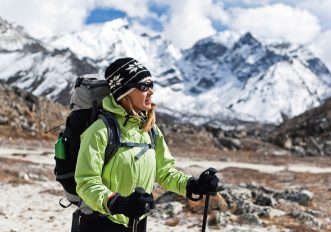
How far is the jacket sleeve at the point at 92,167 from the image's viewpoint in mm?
4906

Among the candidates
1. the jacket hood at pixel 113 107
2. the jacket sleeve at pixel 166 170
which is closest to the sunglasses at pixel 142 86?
the jacket hood at pixel 113 107

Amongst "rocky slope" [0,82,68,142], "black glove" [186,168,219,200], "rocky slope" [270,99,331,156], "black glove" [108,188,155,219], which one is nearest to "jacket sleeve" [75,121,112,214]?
"black glove" [108,188,155,219]

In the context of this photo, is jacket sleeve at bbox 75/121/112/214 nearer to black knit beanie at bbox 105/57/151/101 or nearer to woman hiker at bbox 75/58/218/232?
woman hiker at bbox 75/58/218/232

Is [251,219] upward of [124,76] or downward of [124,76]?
downward

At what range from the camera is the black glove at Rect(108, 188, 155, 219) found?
182 inches

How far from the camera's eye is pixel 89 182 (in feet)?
16.3

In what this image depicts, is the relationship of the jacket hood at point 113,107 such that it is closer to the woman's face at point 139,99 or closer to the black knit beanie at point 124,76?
the black knit beanie at point 124,76

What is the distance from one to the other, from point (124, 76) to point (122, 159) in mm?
884

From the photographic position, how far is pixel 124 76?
5418 millimetres

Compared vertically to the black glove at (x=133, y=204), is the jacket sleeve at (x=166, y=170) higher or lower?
higher

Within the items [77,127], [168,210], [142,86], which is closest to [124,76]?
[142,86]

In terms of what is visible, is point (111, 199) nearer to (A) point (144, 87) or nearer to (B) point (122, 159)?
(B) point (122, 159)

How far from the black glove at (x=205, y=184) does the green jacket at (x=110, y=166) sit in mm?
450

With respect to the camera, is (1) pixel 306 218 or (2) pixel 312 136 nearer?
(1) pixel 306 218
